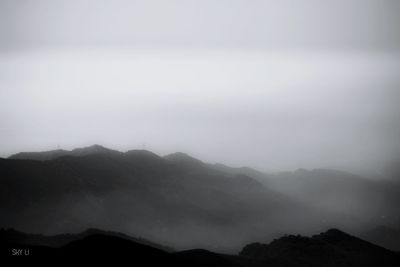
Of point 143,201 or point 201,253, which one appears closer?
point 201,253

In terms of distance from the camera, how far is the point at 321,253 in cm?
9238

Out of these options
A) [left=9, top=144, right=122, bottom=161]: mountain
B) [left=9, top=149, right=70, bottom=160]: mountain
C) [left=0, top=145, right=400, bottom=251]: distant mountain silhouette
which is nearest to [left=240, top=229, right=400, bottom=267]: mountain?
[left=0, top=145, right=400, bottom=251]: distant mountain silhouette

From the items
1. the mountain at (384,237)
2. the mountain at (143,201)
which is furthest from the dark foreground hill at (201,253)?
the mountain at (384,237)

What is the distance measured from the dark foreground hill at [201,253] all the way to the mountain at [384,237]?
2697 inches

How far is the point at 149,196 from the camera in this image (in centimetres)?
15062

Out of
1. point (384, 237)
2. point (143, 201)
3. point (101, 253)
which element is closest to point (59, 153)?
point (143, 201)

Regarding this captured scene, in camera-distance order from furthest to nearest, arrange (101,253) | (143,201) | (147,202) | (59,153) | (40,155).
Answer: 1. (59,153)
2. (40,155)
3. (147,202)
4. (143,201)
5. (101,253)

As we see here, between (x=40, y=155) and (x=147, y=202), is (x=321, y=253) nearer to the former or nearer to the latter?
(x=147, y=202)

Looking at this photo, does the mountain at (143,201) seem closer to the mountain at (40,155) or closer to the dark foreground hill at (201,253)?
the mountain at (40,155)

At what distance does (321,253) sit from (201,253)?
106 feet

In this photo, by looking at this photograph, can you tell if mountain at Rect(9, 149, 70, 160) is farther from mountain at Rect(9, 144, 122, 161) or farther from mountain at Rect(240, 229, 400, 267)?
mountain at Rect(240, 229, 400, 267)

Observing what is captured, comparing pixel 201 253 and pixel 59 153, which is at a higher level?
pixel 59 153

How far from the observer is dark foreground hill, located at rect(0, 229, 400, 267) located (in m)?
59.4

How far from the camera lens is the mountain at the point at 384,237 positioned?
527 ft
